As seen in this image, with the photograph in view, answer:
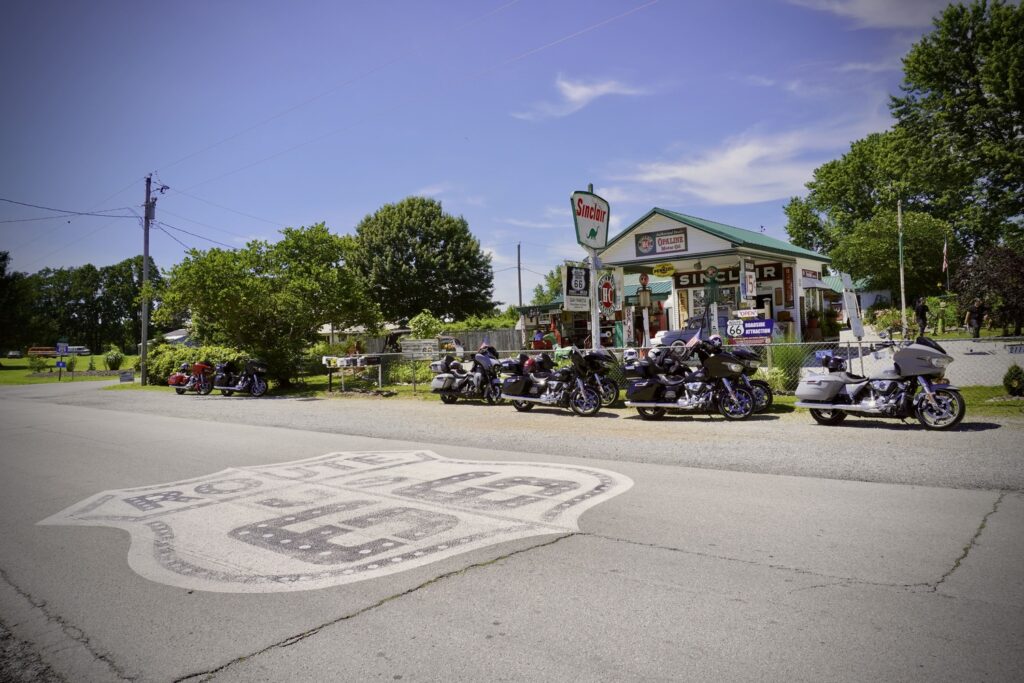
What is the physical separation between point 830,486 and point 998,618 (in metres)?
2.91

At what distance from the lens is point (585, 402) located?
504 inches

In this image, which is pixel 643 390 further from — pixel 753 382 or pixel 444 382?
pixel 444 382

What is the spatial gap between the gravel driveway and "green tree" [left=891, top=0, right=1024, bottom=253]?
29301 millimetres

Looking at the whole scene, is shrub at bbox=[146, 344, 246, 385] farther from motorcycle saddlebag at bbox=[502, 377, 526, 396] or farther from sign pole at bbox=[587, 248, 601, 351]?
sign pole at bbox=[587, 248, 601, 351]

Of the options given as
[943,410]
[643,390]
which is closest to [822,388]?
[943,410]

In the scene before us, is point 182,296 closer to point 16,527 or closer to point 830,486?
point 16,527

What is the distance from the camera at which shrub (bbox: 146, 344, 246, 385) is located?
2467 cm

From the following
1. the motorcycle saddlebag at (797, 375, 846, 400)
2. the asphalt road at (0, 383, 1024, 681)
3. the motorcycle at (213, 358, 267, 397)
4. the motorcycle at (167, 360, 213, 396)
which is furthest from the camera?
the motorcycle at (167, 360, 213, 396)

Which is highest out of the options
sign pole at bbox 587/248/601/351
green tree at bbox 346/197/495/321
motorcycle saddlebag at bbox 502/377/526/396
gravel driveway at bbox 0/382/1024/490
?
green tree at bbox 346/197/495/321

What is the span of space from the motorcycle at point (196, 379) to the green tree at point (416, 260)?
21633 mm

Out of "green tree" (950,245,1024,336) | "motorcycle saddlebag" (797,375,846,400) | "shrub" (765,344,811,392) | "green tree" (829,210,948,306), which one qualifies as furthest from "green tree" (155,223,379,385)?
"green tree" (829,210,948,306)

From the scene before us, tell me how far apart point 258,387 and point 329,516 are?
17.2 metres

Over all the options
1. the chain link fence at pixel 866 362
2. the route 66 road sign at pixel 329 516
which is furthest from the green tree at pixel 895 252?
the route 66 road sign at pixel 329 516

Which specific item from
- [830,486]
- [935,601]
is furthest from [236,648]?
[830,486]
